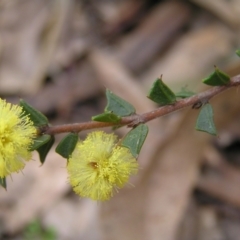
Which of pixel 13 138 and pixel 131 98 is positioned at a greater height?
pixel 13 138

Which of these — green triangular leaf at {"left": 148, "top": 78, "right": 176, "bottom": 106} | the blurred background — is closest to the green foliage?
the blurred background

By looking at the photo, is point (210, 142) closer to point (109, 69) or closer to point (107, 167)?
point (109, 69)

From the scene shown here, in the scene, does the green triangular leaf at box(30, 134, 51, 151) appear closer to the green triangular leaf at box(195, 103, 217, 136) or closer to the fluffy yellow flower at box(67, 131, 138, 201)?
the fluffy yellow flower at box(67, 131, 138, 201)

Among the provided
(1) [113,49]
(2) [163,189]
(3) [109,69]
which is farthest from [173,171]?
(1) [113,49]

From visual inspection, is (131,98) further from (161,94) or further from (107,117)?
(107,117)

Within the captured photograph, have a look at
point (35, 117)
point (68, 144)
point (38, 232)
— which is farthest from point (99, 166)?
point (38, 232)

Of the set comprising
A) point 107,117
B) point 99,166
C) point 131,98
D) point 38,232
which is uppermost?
point 107,117

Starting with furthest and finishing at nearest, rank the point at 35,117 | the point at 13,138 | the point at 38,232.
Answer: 1. the point at 38,232
2. the point at 35,117
3. the point at 13,138
